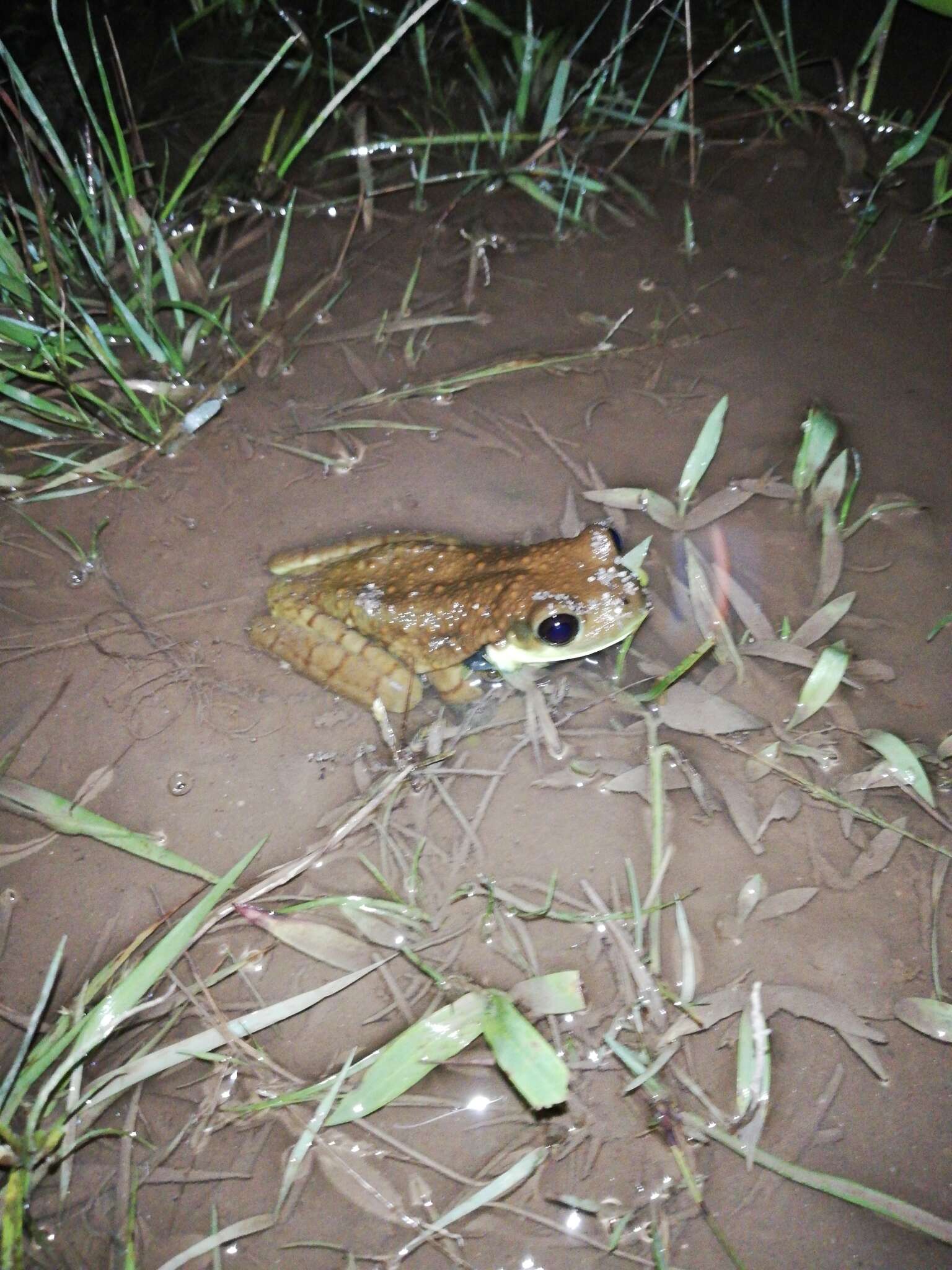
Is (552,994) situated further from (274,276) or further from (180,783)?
(274,276)

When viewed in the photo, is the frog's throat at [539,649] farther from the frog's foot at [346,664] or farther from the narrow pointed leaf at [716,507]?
the narrow pointed leaf at [716,507]

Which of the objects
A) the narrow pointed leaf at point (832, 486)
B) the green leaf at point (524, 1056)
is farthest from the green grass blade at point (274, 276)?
the green leaf at point (524, 1056)

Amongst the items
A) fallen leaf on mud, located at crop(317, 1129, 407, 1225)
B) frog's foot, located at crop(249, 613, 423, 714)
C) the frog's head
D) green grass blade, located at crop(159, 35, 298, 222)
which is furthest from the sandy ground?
green grass blade, located at crop(159, 35, 298, 222)

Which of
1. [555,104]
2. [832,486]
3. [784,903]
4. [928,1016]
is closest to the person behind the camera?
[928,1016]

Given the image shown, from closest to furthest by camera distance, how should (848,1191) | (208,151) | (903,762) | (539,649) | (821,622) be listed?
1. (848,1191)
2. (903,762)
3. (539,649)
4. (821,622)
5. (208,151)

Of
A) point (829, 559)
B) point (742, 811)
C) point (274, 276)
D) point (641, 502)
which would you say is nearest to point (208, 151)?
point (274, 276)

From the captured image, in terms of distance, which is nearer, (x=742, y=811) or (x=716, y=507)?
(x=742, y=811)

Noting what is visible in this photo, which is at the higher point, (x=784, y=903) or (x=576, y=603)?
(x=576, y=603)
